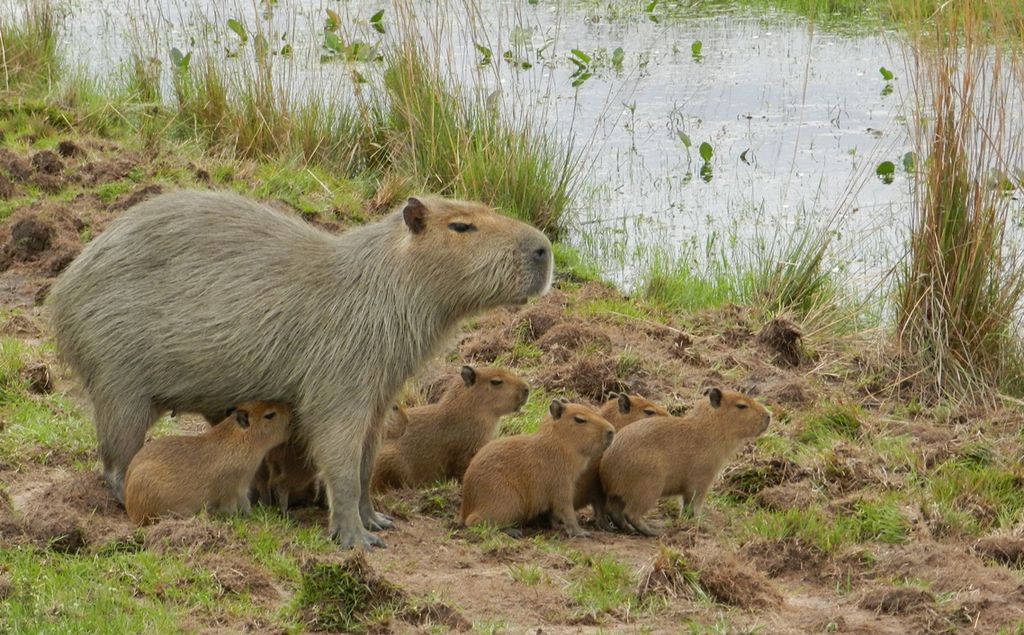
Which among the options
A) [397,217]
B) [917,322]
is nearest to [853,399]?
[917,322]

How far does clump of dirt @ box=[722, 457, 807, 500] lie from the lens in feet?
20.5

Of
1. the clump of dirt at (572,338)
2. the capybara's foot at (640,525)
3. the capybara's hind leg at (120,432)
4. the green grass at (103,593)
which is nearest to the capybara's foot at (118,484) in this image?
the capybara's hind leg at (120,432)

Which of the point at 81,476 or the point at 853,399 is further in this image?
the point at 853,399

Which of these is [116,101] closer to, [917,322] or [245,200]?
[245,200]

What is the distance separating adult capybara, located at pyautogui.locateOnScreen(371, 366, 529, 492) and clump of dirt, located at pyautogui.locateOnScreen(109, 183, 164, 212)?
3.77 m

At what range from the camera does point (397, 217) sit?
19.0ft

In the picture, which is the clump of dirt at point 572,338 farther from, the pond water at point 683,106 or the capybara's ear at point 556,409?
the capybara's ear at point 556,409

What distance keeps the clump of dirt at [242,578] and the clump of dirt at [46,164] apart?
5.73 m

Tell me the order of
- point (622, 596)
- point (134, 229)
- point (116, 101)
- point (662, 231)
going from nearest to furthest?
point (622, 596), point (134, 229), point (662, 231), point (116, 101)

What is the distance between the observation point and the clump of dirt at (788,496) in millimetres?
5973

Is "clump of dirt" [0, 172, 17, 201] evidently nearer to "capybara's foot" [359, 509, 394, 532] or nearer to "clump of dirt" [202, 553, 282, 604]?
"capybara's foot" [359, 509, 394, 532]

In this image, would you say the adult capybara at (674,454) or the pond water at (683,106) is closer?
the adult capybara at (674,454)

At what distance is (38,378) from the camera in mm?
6902

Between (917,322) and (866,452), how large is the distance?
1.14m
